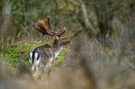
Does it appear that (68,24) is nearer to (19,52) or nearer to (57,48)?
(19,52)

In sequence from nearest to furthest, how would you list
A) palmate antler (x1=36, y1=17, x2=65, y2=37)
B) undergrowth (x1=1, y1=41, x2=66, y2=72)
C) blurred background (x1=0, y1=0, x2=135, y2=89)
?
blurred background (x1=0, y1=0, x2=135, y2=89)
palmate antler (x1=36, y1=17, x2=65, y2=37)
undergrowth (x1=1, y1=41, x2=66, y2=72)

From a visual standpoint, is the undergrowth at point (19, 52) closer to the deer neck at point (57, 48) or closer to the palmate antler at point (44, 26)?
the deer neck at point (57, 48)

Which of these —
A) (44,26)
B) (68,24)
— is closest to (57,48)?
(44,26)

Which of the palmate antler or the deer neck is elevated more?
the palmate antler

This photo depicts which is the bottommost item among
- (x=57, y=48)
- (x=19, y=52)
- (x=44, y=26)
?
(x=57, y=48)

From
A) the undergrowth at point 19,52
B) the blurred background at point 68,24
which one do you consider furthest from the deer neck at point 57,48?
the undergrowth at point 19,52

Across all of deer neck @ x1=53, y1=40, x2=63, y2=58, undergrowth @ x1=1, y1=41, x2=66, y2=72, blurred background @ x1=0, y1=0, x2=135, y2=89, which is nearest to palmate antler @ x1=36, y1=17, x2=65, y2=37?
deer neck @ x1=53, y1=40, x2=63, y2=58

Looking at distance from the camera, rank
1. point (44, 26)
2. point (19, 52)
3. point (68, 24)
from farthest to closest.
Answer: point (68, 24) → point (19, 52) → point (44, 26)

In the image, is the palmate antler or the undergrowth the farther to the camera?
the undergrowth

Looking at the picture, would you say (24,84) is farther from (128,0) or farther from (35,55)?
(128,0)

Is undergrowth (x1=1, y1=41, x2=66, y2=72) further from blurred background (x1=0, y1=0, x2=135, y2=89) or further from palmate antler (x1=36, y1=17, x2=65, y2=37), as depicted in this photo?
palmate antler (x1=36, y1=17, x2=65, y2=37)

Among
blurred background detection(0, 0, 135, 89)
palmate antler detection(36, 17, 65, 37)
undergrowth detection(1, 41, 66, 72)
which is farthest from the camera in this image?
undergrowth detection(1, 41, 66, 72)

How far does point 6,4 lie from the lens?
45.3ft

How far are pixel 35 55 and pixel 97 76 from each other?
813 centimetres
